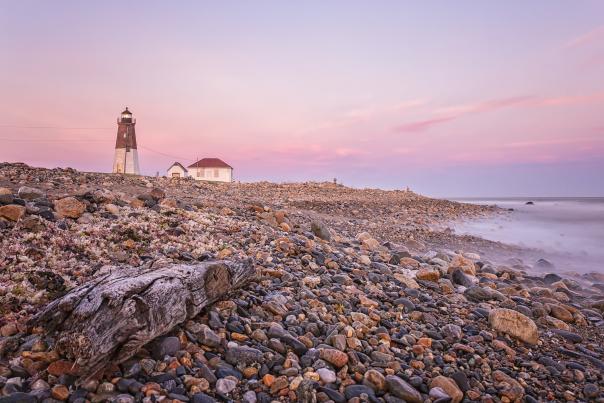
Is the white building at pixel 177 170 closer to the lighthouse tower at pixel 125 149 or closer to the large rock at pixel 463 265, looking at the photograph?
the lighthouse tower at pixel 125 149

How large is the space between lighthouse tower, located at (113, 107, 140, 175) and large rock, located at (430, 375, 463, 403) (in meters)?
61.9

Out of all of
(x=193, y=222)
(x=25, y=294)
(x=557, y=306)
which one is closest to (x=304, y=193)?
(x=193, y=222)

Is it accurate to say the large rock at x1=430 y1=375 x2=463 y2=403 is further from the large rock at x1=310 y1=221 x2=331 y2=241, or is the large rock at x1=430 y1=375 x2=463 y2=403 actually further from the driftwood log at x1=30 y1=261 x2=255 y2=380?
the large rock at x1=310 y1=221 x2=331 y2=241

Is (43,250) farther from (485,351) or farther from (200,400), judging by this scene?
(485,351)

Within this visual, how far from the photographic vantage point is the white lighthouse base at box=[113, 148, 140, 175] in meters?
58.2

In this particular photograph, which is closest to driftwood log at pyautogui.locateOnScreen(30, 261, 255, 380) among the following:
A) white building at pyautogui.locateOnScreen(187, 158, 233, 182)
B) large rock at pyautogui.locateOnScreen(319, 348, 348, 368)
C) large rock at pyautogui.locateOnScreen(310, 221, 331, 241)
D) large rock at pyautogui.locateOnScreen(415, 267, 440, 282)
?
large rock at pyautogui.locateOnScreen(319, 348, 348, 368)

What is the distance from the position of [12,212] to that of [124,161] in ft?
189

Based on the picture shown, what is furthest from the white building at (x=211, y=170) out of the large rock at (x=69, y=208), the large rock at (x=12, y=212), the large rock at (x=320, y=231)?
the large rock at (x=12, y=212)

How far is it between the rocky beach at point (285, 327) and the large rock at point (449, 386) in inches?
0.5

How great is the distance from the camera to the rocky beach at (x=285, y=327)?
11.2 ft

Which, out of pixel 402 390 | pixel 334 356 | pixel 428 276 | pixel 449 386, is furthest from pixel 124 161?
pixel 449 386

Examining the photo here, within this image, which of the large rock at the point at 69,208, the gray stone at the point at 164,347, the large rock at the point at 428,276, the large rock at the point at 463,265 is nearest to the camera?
the gray stone at the point at 164,347

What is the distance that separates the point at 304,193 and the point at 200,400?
29.5 meters

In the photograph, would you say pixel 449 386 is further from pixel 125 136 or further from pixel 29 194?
pixel 125 136
